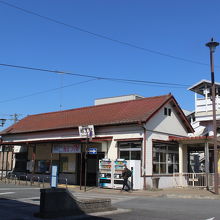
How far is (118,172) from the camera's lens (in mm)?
22469

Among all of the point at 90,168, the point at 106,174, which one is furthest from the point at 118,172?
the point at 90,168

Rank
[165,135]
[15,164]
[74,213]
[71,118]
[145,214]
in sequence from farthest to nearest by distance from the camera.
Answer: [15,164] < [71,118] < [165,135] < [145,214] < [74,213]

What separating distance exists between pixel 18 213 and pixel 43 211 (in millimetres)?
1224

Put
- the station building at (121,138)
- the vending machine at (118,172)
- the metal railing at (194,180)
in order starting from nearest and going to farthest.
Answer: the vending machine at (118,172) < the metal railing at (194,180) < the station building at (121,138)

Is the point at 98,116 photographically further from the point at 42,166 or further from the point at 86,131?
the point at 42,166

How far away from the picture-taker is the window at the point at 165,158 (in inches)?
941

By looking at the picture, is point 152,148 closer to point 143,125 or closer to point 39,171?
point 143,125

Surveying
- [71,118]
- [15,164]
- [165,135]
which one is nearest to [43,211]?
[165,135]

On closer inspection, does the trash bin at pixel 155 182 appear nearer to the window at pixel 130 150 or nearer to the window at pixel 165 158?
the window at pixel 165 158

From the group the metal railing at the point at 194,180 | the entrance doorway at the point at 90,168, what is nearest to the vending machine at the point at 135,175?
the metal railing at the point at 194,180

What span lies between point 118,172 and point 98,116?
6.55 metres

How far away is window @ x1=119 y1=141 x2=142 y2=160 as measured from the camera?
2311 centimetres

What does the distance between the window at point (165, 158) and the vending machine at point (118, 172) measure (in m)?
A: 2.64

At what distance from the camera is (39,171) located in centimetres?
3108
